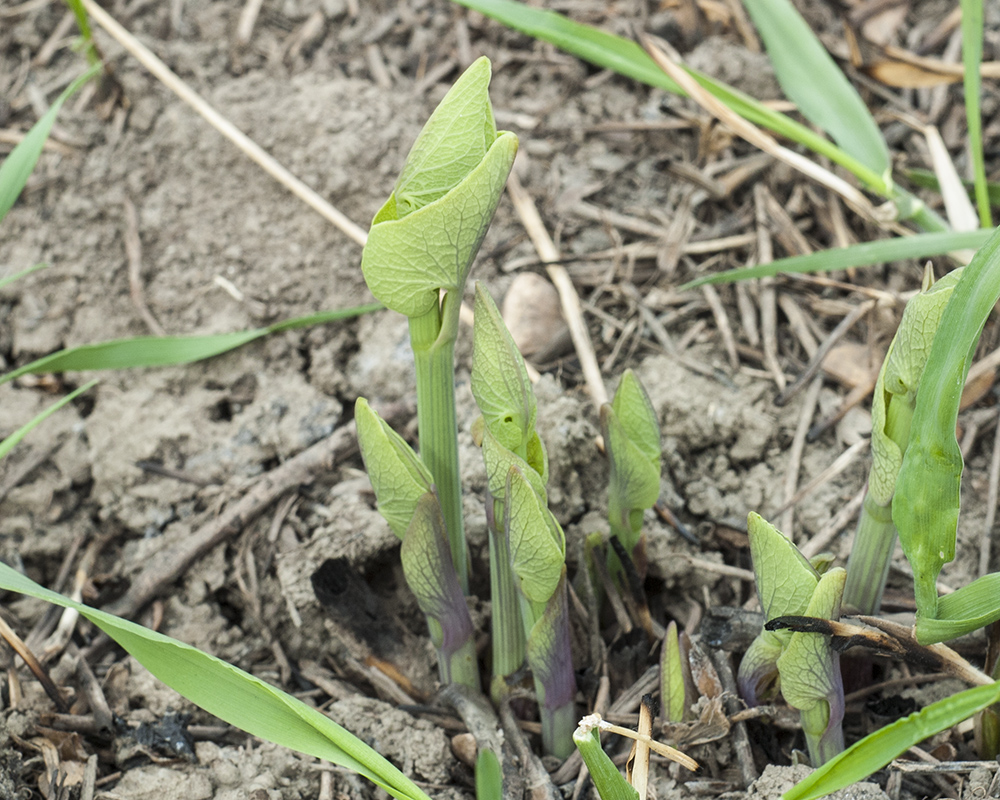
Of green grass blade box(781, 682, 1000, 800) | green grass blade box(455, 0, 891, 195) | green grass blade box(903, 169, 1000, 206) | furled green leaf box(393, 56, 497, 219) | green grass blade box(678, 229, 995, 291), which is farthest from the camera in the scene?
green grass blade box(903, 169, 1000, 206)

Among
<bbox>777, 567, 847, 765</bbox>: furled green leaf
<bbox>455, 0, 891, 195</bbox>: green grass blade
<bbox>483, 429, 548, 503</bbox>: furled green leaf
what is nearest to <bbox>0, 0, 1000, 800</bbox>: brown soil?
<bbox>777, 567, 847, 765</bbox>: furled green leaf

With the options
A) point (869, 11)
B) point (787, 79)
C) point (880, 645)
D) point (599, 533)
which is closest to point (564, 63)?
point (787, 79)

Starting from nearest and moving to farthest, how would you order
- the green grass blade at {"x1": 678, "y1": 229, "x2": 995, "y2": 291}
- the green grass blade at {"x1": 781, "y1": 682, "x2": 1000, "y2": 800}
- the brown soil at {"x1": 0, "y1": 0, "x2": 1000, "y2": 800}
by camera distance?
the green grass blade at {"x1": 781, "y1": 682, "x2": 1000, "y2": 800} < the brown soil at {"x1": 0, "y1": 0, "x2": 1000, "y2": 800} < the green grass blade at {"x1": 678, "y1": 229, "x2": 995, "y2": 291}

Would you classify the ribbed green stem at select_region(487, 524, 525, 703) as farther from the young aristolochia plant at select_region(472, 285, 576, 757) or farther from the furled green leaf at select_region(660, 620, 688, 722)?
the furled green leaf at select_region(660, 620, 688, 722)

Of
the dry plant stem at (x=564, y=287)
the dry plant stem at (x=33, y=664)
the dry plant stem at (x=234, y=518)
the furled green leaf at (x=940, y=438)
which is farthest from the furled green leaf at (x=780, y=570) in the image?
the dry plant stem at (x=33, y=664)

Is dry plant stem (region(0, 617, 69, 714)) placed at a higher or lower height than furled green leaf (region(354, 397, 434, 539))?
lower

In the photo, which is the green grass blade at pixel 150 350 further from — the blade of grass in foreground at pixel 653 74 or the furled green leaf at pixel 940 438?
the furled green leaf at pixel 940 438

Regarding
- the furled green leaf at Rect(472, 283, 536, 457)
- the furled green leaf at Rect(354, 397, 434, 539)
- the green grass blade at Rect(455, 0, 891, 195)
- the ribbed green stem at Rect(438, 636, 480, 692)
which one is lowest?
the ribbed green stem at Rect(438, 636, 480, 692)

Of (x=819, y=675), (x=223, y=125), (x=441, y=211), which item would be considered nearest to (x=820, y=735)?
(x=819, y=675)
